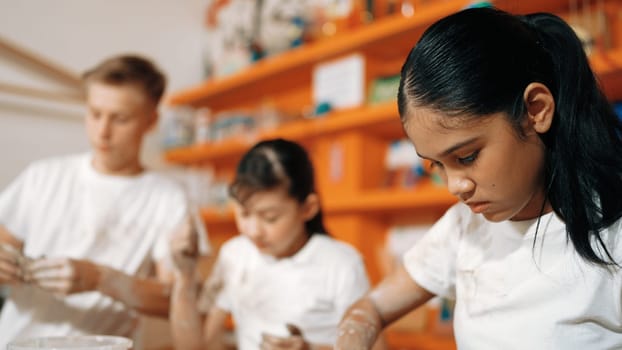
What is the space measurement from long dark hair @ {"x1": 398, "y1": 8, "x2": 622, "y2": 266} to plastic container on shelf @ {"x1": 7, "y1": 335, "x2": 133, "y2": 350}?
0.48 meters

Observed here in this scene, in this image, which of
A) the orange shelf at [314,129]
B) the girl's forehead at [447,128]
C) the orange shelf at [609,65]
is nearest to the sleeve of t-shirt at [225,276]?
the orange shelf at [314,129]

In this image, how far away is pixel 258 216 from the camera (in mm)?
1230

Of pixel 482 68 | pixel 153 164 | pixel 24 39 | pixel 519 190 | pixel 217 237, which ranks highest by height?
pixel 24 39

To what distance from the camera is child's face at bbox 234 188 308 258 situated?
1226 millimetres

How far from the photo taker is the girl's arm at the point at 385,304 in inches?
34.8

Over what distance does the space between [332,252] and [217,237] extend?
163 centimetres

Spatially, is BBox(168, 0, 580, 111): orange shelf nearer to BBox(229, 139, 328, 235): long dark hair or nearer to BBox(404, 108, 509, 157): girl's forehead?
BBox(229, 139, 328, 235): long dark hair

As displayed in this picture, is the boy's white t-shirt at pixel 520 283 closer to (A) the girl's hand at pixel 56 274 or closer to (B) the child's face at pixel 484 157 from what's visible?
(B) the child's face at pixel 484 157

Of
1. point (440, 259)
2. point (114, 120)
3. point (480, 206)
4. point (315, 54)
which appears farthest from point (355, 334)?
point (315, 54)

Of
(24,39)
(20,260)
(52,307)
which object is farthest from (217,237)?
(20,260)

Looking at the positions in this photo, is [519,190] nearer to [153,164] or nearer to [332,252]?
[332,252]

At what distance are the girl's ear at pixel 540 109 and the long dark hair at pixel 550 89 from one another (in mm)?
13

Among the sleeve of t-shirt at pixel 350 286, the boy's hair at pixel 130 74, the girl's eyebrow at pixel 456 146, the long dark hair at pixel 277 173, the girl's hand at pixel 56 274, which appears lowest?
the sleeve of t-shirt at pixel 350 286

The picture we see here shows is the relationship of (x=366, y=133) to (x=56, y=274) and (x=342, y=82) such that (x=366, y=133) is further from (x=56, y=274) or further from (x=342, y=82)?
(x=56, y=274)
